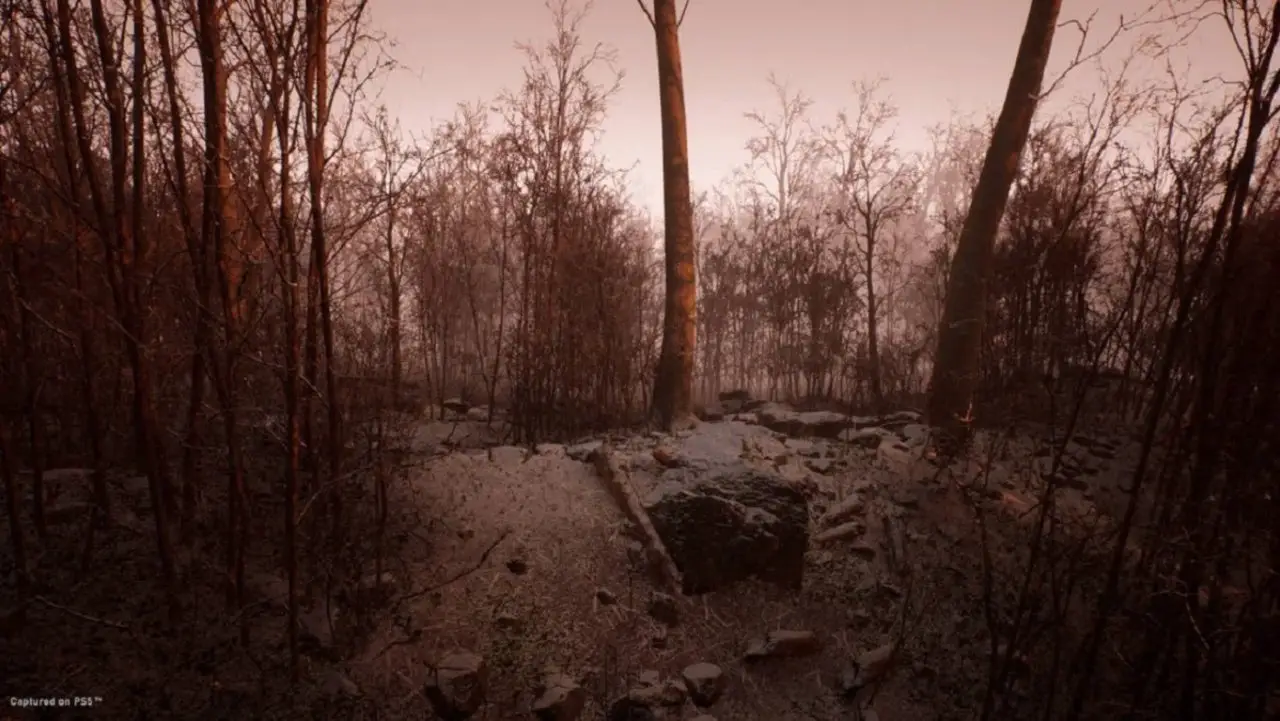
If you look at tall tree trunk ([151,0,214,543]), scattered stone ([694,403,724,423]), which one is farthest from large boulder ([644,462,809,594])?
scattered stone ([694,403,724,423])

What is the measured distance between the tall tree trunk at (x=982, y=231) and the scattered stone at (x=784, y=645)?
3392mm

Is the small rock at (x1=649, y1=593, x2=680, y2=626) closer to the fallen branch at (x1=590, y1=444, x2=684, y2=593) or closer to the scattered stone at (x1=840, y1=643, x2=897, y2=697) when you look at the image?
the fallen branch at (x1=590, y1=444, x2=684, y2=593)

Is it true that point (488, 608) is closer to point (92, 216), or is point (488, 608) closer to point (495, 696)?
point (495, 696)

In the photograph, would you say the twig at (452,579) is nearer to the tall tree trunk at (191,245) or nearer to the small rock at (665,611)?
the small rock at (665,611)

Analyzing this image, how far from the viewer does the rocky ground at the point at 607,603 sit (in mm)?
3789

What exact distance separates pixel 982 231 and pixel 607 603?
593 centimetres

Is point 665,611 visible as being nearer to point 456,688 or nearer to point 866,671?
point 866,671

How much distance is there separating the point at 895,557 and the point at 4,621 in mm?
6479

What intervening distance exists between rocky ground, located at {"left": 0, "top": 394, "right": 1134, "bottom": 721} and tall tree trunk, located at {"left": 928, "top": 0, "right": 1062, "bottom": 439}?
0.94 m

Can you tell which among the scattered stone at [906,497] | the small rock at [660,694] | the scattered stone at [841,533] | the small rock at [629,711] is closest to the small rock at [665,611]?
the small rock at [660,694]

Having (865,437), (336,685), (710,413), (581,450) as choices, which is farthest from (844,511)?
(710,413)

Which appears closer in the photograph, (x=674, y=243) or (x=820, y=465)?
(x=820, y=465)

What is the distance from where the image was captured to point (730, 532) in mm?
5289

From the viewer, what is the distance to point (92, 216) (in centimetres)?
583
